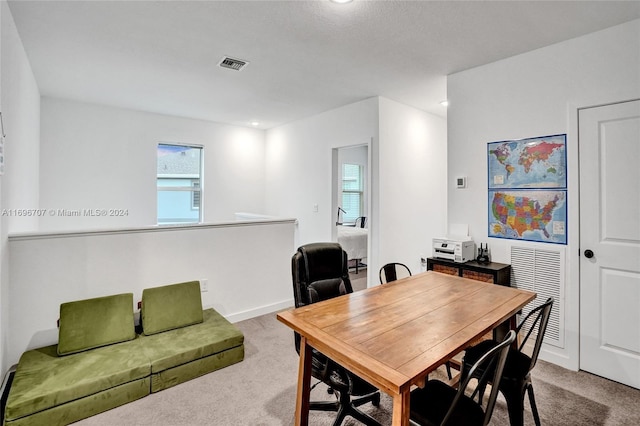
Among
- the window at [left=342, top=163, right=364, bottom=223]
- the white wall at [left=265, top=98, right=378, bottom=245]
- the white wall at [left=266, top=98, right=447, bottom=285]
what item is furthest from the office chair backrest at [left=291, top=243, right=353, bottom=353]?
the window at [left=342, top=163, right=364, bottom=223]

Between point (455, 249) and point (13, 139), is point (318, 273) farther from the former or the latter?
point (13, 139)

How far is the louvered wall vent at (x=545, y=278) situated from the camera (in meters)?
2.71

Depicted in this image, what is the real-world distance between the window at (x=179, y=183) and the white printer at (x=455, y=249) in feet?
13.7

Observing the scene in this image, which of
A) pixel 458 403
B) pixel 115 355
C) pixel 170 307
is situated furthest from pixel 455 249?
pixel 115 355

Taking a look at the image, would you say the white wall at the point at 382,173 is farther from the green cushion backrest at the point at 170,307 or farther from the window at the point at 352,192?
the window at the point at 352,192

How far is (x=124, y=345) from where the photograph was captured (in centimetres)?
247

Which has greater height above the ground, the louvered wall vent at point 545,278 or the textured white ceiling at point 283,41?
the textured white ceiling at point 283,41

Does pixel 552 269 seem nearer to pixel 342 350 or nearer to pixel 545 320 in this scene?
pixel 545 320

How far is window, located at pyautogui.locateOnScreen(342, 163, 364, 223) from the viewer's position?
7.96 meters

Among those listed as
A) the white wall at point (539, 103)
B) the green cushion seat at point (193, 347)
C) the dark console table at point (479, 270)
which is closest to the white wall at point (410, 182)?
the white wall at point (539, 103)

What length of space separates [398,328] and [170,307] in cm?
214

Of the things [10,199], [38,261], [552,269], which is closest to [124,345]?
[38,261]

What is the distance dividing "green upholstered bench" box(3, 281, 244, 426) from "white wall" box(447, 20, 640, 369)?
8.74ft

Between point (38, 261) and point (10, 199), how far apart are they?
21.0 inches
